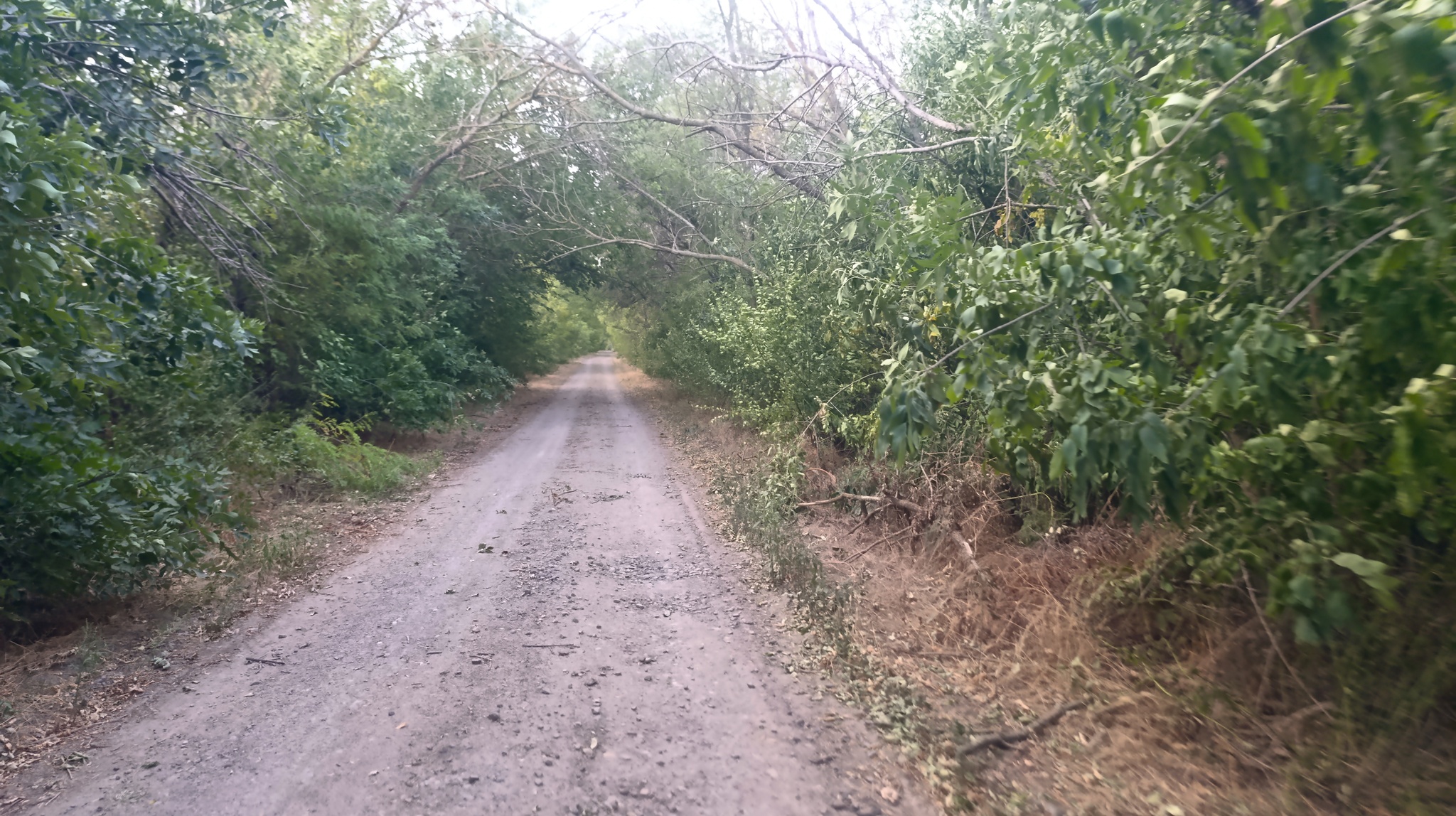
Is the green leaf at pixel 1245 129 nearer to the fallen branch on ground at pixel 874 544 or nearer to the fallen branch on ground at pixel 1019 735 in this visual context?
the fallen branch on ground at pixel 1019 735

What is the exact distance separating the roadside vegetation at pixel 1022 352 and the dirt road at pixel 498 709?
728 mm

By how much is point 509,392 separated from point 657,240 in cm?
705

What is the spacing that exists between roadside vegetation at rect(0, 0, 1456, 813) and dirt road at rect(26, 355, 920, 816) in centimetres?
73

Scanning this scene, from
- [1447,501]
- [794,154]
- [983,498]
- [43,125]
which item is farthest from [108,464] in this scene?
[794,154]

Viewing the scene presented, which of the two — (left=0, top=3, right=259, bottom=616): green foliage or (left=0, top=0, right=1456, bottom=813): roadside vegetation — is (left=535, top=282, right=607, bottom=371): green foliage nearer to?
(left=0, top=0, right=1456, bottom=813): roadside vegetation

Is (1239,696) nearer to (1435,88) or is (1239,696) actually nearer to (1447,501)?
(1447,501)

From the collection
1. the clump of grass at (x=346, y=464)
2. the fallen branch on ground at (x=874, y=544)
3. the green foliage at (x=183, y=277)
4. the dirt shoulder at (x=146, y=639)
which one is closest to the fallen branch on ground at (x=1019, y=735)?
the fallen branch on ground at (x=874, y=544)

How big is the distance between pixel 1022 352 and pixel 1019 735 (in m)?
1.98

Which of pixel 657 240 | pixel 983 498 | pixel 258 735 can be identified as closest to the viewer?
pixel 258 735

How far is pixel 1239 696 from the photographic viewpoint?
3953 millimetres

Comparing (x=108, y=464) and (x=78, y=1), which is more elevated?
(x=78, y=1)

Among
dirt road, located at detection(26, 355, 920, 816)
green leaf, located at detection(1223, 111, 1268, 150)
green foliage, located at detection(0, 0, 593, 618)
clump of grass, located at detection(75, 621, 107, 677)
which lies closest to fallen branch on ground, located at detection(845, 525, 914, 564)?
dirt road, located at detection(26, 355, 920, 816)

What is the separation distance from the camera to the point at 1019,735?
4.21 meters

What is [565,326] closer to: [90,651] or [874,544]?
[874,544]
